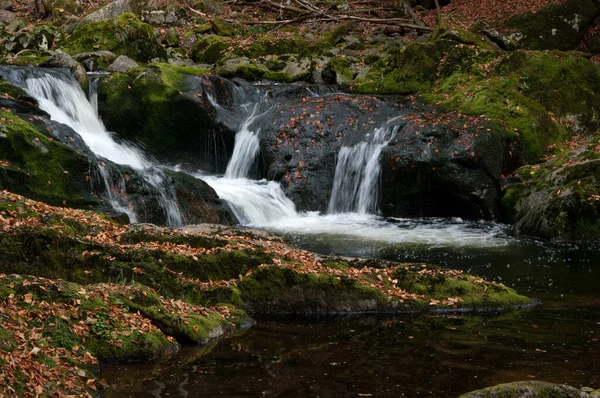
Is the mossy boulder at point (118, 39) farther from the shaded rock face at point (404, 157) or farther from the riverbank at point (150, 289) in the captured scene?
the riverbank at point (150, 289)

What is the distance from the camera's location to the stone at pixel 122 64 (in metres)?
19.4

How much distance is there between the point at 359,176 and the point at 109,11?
13292 mm

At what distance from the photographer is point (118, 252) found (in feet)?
24.8

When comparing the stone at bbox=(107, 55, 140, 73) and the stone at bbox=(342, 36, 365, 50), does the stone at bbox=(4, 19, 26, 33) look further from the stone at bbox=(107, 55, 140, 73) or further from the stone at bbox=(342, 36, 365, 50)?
the stone at bbox=(342, 36, 365, 50)

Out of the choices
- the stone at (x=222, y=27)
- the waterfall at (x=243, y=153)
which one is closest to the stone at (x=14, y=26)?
the stone at (x=222, y=27)

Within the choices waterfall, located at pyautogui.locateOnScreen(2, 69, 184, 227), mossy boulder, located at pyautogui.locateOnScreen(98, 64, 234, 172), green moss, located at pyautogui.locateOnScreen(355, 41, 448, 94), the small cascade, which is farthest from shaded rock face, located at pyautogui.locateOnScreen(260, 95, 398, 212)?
waterfall, located at pyautogui.locateOnScreen(2, 69, 184, 227)

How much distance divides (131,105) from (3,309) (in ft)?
39.6

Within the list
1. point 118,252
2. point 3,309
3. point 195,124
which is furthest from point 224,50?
point 3,309

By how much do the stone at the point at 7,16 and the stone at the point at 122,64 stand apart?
Result: 7573mm

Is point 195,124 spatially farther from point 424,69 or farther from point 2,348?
point 2,348

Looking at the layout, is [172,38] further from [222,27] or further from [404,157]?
[404,157]

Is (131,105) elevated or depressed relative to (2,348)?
elevated

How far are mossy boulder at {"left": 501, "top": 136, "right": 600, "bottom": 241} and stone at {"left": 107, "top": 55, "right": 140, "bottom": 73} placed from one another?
1050 cm

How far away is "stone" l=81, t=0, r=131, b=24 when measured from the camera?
23753 millimetres
